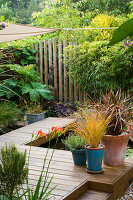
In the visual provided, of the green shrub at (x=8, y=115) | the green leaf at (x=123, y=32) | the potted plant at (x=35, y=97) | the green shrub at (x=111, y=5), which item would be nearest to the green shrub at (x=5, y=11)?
the green shrub at (x=111, y=5)

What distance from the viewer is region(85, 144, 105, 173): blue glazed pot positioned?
10.4ft

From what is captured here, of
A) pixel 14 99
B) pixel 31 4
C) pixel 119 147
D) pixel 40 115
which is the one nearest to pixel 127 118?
pixel 119 147

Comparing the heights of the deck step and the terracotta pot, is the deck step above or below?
below

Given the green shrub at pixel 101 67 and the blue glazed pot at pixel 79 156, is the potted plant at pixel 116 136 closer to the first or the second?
the blue glazed pot at pixel 79 156

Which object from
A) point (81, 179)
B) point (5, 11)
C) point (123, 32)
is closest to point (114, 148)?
point (81, 179)

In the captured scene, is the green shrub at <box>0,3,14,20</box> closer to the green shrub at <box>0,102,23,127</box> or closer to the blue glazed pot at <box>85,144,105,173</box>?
the green shrub at <box>0,102,23,127</box>

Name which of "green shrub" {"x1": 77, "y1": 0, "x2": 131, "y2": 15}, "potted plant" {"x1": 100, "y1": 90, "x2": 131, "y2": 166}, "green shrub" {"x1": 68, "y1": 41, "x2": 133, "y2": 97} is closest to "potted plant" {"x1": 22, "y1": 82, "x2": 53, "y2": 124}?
"green shrub" {"x1": 68, "y1": 41, "x2": 133, "y2": 97}

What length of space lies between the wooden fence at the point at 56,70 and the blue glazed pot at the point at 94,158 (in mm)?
3850

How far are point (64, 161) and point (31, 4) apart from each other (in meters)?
20.8

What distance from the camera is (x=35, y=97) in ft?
21.1

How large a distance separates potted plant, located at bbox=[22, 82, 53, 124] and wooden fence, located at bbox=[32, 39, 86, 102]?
36cm

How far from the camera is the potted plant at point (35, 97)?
6160mm

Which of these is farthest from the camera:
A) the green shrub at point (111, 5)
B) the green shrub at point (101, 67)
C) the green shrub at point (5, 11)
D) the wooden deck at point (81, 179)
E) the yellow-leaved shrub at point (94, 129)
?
the green shrub at point (5, 11)

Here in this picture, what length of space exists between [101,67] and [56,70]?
5.05ft
